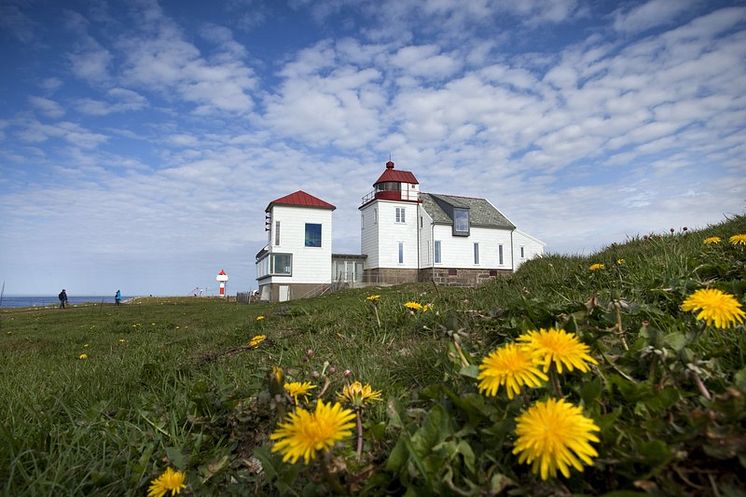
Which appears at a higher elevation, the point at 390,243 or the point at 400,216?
the point at 400,216

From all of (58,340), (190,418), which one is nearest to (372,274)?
(58,340)

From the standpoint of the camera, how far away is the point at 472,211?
33719mm

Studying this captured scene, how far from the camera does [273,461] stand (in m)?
1.44

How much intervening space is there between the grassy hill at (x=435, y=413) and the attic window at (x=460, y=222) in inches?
1101

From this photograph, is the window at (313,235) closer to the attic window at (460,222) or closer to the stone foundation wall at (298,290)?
the stone foundation wall at (298,290)

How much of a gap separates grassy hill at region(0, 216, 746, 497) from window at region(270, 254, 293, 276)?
25553mm

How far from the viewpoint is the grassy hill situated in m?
1.14

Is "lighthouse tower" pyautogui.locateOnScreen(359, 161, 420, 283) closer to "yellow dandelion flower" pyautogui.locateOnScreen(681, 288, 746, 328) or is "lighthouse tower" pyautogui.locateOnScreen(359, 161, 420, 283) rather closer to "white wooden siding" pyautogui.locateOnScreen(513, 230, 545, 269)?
"white wooden siding" pyautogui.locateOnScreen(513, 230, 545, 269)

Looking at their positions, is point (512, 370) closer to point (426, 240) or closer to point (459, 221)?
point (426, 240)

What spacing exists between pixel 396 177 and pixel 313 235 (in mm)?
7423

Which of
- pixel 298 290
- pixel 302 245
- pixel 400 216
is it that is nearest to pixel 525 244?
pixel 400 216

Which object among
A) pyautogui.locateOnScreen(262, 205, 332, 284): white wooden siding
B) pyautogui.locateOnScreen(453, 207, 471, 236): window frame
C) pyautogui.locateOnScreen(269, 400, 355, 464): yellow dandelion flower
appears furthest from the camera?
pyautogui.locateOnScreen(453, 207, 471, 236): window frame

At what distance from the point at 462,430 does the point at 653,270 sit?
8.51 feet

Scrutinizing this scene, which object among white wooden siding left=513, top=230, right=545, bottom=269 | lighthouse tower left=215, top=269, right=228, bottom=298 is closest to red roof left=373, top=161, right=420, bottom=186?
white wooden siding left=513, top=230, right=545, bottom=269
